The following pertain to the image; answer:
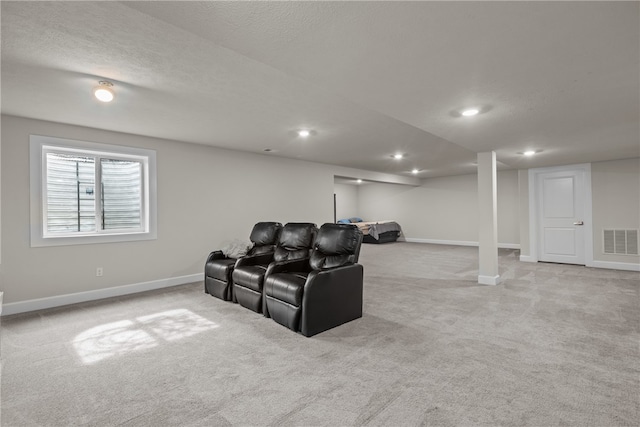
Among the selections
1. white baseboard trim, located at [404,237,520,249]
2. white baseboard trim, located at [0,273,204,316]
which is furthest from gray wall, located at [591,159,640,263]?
white baseboard trim, located at [0,273,204,316]

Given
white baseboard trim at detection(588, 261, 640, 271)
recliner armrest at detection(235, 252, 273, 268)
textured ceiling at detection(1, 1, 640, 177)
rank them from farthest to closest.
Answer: white baseboard trim at detection(588, 261, 640, 271), recliner armrest at detection(235, 252, 273, 268), textured ceiling at detection(1, 1, 640, 177)

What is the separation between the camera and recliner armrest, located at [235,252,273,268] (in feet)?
13.1

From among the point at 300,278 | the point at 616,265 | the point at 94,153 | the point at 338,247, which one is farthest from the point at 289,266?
the point at 616,265

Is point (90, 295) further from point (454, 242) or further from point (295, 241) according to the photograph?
point (454, 242)

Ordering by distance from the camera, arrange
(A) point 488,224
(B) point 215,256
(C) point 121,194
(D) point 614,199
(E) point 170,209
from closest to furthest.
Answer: (B) point 215,256
(C) point 121,194
(E) point 170,209
(A) point 488,224
(D) point 614,199

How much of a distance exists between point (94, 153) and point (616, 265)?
9.50 meters

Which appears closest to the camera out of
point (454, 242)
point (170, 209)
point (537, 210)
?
point (170, 209)

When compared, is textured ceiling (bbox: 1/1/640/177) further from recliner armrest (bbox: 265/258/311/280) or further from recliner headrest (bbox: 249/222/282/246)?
recliner armrest (bbox: 265/258/311/280)

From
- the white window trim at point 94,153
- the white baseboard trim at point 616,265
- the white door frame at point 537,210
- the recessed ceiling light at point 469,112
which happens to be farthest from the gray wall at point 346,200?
the recessed ceiling light at point 469,112

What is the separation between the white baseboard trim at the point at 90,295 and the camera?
3.69 metres

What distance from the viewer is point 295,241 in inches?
159

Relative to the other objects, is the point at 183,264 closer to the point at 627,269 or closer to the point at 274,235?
the point at 274,235

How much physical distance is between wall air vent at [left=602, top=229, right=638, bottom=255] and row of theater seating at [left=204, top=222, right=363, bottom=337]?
6083mm

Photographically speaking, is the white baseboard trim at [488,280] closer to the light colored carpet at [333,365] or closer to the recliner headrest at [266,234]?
the light colored carpet at [333,365]
